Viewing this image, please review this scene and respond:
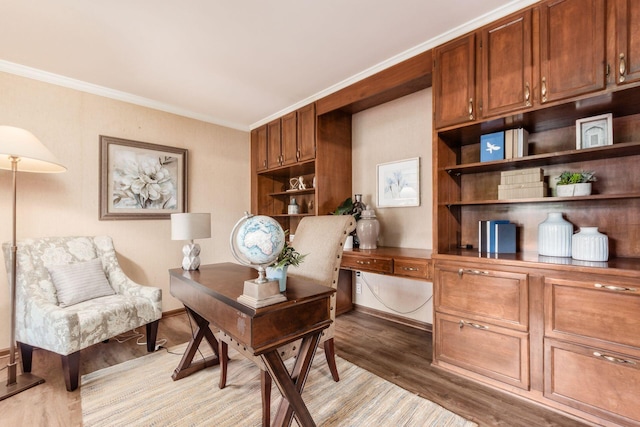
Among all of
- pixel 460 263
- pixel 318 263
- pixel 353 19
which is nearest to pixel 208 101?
pixel 353 19

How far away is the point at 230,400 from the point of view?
1788 millimetres

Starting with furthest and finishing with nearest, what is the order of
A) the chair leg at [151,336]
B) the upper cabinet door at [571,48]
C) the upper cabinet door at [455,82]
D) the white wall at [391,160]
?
the white wall at [391,160], the chair leg at [151,336], the upper cabinet door at [455,82], the upper cabinet door at [571,48]

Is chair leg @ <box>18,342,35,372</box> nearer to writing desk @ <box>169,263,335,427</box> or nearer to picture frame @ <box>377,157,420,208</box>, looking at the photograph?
writing desk @ <box>169,263,335,427</box>

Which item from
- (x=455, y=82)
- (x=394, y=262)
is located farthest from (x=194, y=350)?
(x=455, y=82)

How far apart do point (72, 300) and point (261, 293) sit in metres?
2.03

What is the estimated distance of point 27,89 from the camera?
260 cm

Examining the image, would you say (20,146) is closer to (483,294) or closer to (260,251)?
(260,251)

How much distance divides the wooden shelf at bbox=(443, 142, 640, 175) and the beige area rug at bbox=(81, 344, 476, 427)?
1627 millimetres

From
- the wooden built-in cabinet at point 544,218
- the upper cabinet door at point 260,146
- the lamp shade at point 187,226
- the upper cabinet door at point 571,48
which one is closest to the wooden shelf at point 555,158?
the wooden built-in cabinet at point 544,218

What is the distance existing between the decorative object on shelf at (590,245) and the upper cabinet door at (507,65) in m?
0.86

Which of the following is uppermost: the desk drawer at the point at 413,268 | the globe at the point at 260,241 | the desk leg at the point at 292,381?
→ the globe at the point at 260,241

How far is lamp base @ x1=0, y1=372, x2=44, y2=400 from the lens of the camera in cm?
185

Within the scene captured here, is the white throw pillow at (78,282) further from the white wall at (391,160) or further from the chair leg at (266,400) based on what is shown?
the white wall at (391,160)

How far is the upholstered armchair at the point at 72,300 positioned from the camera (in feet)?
6.23
